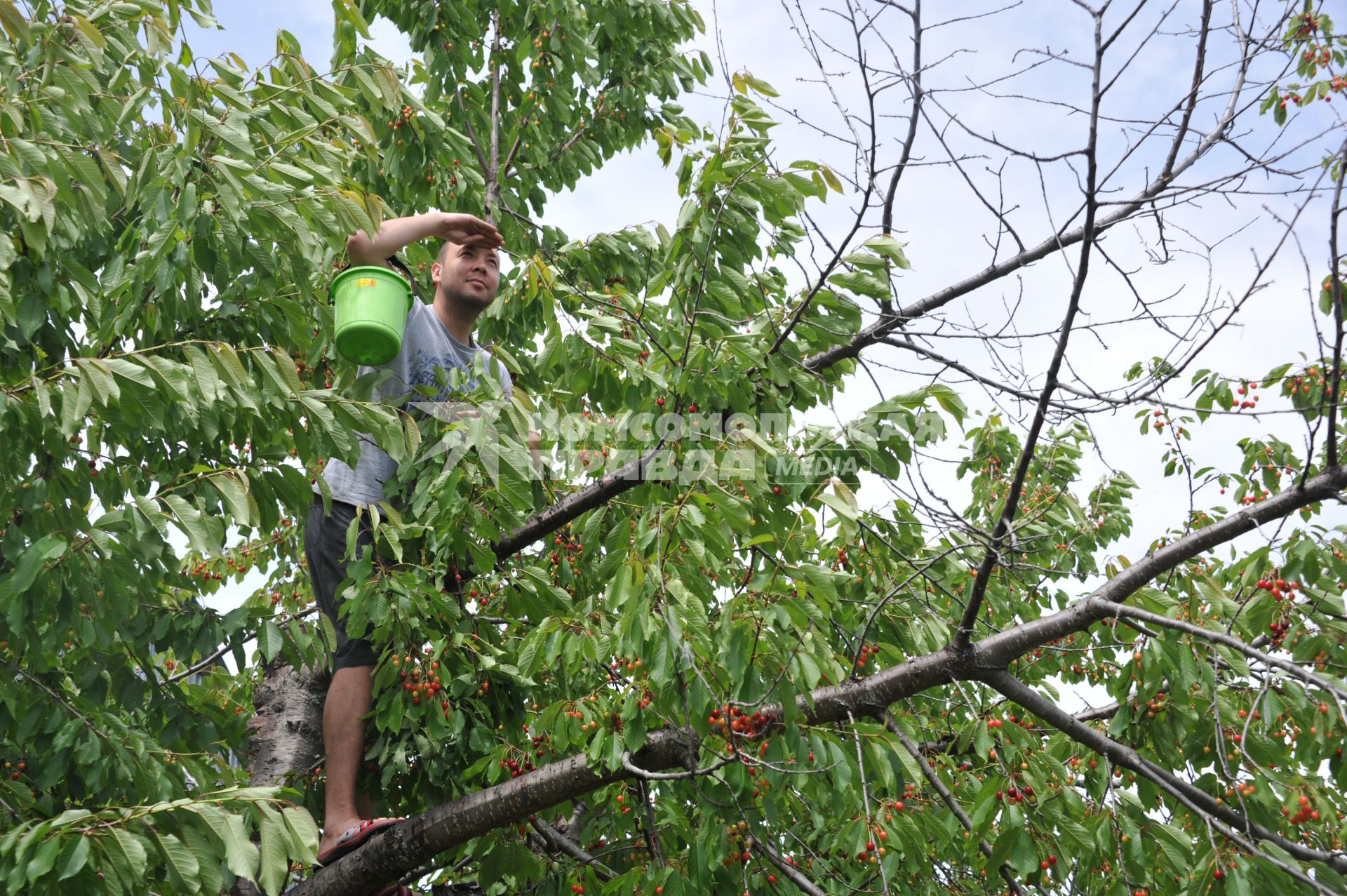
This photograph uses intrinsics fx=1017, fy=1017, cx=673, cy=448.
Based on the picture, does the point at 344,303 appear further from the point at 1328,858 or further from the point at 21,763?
the point at 1328,858

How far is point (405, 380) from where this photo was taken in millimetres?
3252

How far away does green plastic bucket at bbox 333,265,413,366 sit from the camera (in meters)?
2.90

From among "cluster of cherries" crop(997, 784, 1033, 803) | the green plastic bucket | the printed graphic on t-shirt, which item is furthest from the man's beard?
"cluster of cherries" crop(997, 784, 1033, 803)

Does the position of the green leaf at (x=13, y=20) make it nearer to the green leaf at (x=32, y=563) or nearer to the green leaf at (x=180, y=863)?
the green leaf at (x=32, y=563)

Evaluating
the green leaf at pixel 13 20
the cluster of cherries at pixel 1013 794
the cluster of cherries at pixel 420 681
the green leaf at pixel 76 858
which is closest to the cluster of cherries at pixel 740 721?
the cluster of cherries at pixel 1013 794

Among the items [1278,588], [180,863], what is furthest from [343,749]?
[1278,588]

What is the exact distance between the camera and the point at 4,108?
2.47 m

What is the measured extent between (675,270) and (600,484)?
73 centimetres

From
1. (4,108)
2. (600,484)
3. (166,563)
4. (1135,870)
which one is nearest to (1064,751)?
(1135,870)

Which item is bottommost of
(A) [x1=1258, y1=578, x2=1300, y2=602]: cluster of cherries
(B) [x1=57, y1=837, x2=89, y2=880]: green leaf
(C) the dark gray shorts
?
(B) [x1=57, y1=837, x2=89, y2=880]: green leaf

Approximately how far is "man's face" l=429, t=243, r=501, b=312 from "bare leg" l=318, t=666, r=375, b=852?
4.38ft

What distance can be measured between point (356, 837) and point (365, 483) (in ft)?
3.59

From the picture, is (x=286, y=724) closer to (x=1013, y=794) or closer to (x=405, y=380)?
(x=405, y=380)

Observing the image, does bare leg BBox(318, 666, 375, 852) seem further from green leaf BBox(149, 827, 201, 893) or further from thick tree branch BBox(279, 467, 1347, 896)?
green leaf BBox(149, 827, 201, 893)
